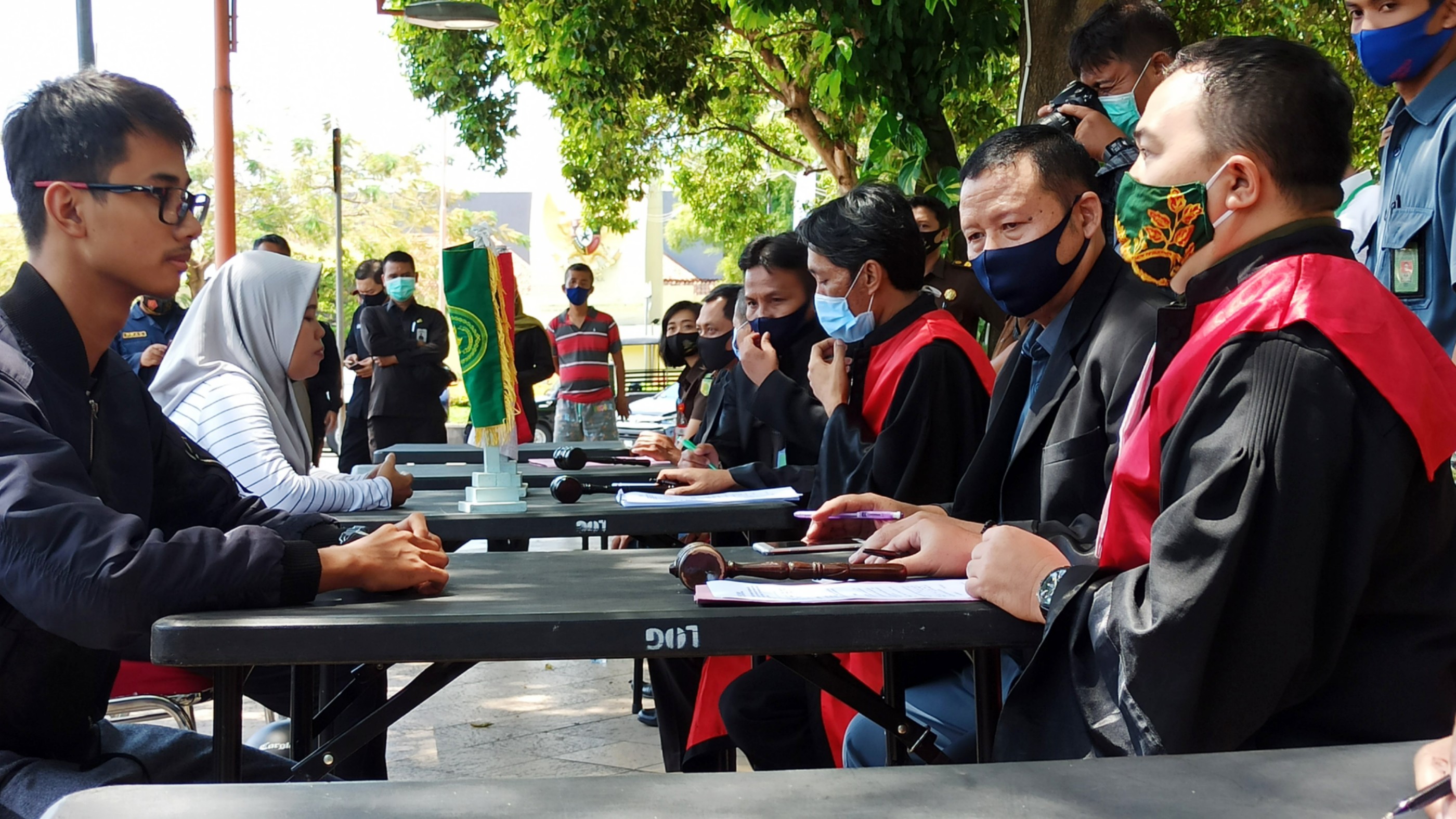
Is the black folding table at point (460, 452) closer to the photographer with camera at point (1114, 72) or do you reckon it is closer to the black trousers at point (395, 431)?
the photographer with camera at point (1114, 72)

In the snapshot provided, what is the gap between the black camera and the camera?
3.74 meters

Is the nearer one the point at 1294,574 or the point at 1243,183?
the point at 1294,574

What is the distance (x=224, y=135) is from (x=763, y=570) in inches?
341

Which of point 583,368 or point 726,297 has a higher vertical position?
point 726,297

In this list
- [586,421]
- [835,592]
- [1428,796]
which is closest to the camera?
[1428,796]

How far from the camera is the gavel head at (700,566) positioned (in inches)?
86.0

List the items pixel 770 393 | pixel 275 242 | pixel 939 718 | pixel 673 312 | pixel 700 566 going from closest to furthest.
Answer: pixel 700 566
pixel 939 718
pixel 770 393
pixel 275 242
pixel 673 312

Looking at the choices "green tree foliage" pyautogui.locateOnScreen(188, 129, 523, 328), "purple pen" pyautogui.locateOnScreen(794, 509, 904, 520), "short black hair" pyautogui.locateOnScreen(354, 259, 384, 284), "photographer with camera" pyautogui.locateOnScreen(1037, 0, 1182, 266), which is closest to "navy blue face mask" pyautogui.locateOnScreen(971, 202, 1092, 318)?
"purple pen" pyautogui.locateOnScreen(794, 509, 904, 520)

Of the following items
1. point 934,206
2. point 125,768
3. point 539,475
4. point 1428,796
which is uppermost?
point 934,206

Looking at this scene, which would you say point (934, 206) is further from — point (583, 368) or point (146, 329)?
point (583, 368)

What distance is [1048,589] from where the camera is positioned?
185cm

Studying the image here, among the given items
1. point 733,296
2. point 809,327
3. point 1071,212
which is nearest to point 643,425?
point 733,296

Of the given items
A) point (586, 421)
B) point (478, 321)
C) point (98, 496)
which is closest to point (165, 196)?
point (98, 496)

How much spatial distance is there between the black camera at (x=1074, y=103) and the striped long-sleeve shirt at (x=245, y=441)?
2.33 meters
